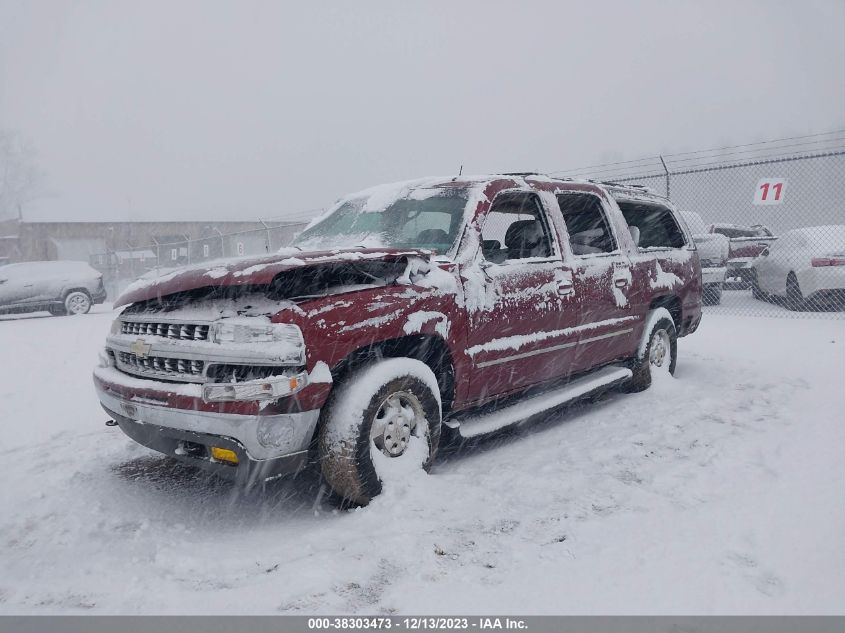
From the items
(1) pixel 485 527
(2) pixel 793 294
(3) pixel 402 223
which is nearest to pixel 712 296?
(2) pixel 793 294

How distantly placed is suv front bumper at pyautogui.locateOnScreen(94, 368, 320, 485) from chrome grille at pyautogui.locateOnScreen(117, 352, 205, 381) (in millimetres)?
147

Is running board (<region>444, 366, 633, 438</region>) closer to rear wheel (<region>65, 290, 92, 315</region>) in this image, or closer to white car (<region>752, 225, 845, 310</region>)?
white car (<region>752, 225, 845, 310</region>)

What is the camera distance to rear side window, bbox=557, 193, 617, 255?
186 inches

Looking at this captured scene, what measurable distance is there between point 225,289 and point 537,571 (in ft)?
6.55

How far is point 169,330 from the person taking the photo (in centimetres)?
305

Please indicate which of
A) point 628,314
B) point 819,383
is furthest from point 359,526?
point 819,383

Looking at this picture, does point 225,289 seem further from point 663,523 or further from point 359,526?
point 663,523

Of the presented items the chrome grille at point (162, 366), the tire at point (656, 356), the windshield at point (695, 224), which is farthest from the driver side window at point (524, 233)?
the windshield at point (695, 224)

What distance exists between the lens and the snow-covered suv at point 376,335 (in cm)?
282

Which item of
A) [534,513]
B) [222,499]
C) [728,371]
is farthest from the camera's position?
[728,371]

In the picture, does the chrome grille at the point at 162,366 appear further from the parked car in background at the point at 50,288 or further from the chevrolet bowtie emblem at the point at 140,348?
the parked car in background at the point at 50,288

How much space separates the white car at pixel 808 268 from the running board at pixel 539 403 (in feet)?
21.2

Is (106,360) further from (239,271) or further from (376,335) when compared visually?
(376,335)

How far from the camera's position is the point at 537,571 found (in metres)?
2.56
